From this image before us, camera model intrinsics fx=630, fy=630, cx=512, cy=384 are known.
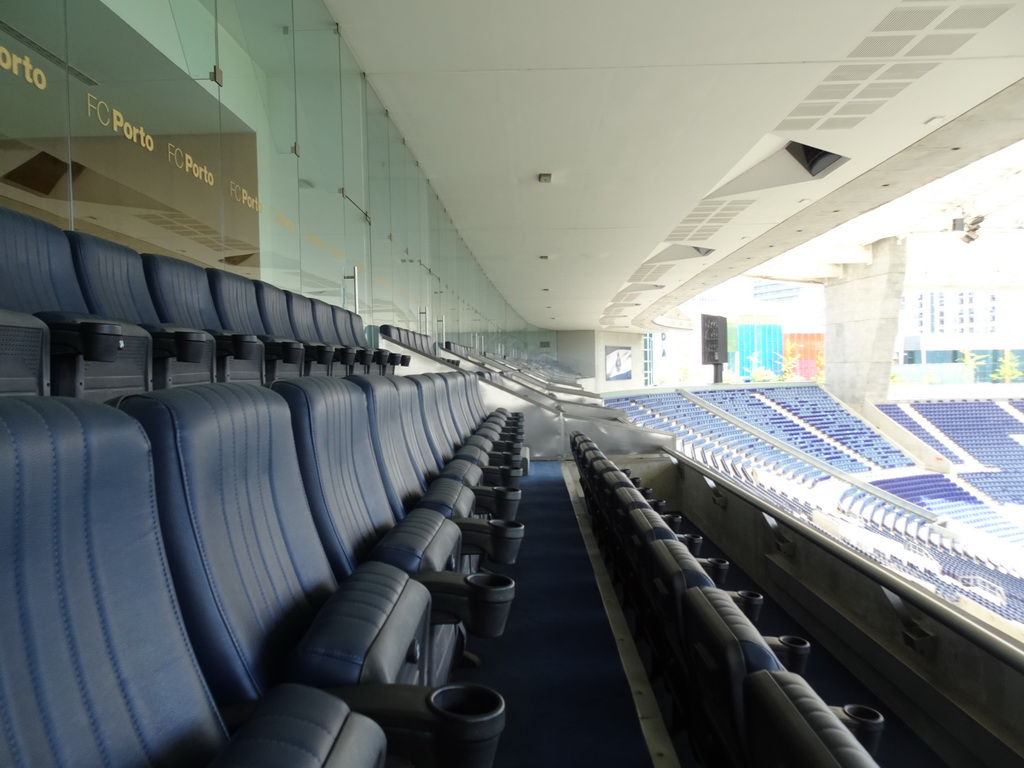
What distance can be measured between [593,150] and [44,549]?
5.50m

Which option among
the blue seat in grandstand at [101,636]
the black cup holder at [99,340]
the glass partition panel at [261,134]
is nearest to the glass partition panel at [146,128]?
the glass partition panel at [261,134]

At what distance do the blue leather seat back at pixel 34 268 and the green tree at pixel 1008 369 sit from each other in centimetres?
2613

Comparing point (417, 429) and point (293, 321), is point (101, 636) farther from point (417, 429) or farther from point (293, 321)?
point (293, 321)

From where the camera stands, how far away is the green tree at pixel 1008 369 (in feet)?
71.4

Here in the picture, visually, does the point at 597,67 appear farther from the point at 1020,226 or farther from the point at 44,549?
the point at 1020,226

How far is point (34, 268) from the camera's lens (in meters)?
1.54

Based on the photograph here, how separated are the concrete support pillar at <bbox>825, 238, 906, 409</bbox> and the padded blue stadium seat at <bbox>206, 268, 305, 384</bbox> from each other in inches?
646

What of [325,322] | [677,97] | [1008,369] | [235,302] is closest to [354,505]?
[235,302]

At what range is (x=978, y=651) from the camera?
1.59 meters

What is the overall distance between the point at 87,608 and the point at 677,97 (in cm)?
473

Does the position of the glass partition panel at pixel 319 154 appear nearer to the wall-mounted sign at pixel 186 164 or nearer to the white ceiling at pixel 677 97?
the white ceiling at pixel 677 97

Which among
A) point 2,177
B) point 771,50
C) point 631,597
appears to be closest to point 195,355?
point 2,177

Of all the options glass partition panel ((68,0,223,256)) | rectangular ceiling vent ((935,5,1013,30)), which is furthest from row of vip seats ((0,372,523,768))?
rectangular ceiling vent ((935,5,1013,30))

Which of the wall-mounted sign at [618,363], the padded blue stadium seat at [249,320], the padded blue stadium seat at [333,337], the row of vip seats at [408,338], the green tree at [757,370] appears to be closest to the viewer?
the padded blue stadium seat at [249,320]
